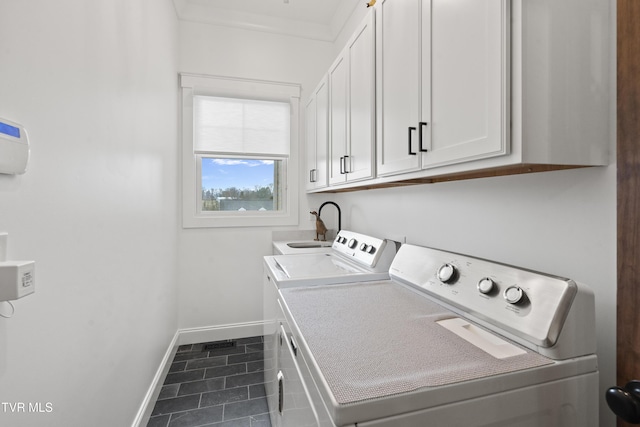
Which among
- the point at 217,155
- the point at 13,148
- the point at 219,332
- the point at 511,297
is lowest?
the point at 219,332

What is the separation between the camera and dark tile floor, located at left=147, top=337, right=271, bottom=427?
182cm

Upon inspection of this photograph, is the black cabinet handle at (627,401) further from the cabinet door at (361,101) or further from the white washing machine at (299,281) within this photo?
the cabinet door at (361,101)

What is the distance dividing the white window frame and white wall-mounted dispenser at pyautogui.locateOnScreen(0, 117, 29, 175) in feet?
6.78

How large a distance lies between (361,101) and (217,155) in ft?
5.74

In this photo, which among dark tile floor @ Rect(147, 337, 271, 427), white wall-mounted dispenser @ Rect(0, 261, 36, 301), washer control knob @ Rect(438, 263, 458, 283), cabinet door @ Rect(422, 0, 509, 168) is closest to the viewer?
white wall-mounted dispenser @ Rect(0, 261, 36, 301)

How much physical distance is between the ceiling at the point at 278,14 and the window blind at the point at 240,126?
711 mm

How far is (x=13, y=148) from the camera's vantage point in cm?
74

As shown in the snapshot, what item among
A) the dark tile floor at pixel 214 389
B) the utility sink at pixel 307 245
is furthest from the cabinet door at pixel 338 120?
the dark tile floor at pixel 214 389

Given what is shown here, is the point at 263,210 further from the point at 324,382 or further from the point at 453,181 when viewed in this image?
the point at 324,382

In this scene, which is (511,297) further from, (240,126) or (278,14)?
(278,14)

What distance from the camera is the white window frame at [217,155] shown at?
9.12ft

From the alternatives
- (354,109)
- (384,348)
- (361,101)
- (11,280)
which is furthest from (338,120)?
(11,280)

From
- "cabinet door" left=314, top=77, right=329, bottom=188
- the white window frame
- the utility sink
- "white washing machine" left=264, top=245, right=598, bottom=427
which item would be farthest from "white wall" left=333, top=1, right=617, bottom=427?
the white window frame

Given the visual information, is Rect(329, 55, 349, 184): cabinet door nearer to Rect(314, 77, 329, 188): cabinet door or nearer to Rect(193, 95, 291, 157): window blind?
Rect(314, 77, 329, 188): cabinet door
